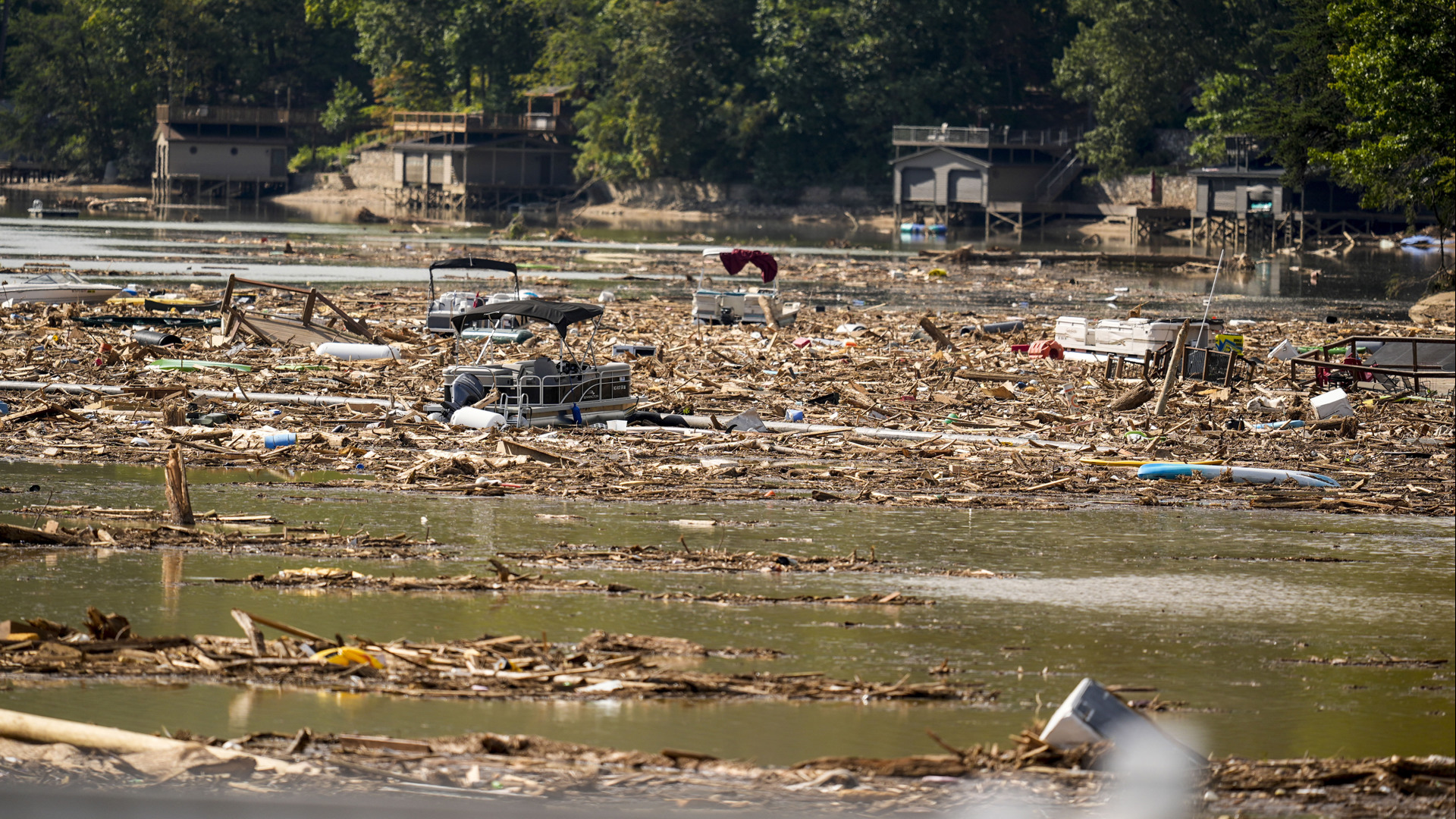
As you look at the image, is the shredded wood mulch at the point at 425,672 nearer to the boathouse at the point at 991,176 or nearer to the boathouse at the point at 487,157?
the boathouse at the point at 991,176

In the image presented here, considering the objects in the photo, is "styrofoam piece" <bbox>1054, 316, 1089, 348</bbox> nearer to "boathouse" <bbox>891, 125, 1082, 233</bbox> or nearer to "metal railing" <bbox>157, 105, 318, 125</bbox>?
"boathouse" <bbox>891, 125, 1082, 233</bbox>

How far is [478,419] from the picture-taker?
73.5 ft

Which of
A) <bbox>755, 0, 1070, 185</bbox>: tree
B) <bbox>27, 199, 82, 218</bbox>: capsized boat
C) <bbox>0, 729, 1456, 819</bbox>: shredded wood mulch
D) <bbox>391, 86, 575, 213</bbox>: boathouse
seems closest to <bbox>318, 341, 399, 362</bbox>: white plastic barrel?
<bbox>0, 729, 1456, 819</bbox>: shredded wood mulch

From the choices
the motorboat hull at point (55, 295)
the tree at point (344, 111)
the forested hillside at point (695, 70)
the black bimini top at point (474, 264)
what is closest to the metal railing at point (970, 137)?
the forested hillside at point (695, 70)

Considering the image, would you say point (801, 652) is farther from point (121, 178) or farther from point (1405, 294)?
point (121, 178)

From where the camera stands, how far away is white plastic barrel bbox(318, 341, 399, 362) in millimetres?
29781

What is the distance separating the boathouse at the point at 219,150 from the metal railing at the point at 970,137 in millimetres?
53519

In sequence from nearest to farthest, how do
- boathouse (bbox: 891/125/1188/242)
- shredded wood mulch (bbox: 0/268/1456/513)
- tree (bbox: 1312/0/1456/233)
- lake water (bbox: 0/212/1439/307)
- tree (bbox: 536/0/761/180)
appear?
shredded wood mulch (bbox: 0/268/1456/513)
tree (bbox: 1312/0/1456/233)
lake water (bbox: 0/212/1439/307)
boathouse (bbox: 891/125/1188/242)
tree (bbox: 536/0/761/180)

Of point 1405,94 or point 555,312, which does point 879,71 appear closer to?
point 1405,94

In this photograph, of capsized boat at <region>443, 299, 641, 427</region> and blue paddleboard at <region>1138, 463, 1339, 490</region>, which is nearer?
blue paddleboard at <region>1138, 463, 1339, 490</region>

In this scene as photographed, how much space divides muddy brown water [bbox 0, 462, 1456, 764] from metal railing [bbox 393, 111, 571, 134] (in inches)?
4247

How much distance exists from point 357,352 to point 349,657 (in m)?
19.1

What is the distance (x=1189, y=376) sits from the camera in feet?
94.1

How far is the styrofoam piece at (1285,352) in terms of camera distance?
32.1 meters
